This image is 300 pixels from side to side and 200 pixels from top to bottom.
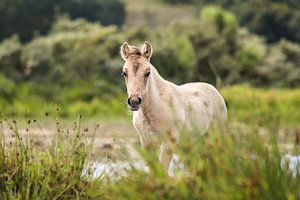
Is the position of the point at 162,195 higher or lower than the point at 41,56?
higher

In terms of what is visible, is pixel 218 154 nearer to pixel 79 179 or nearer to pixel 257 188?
pixel 257 188

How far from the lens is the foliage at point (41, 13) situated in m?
38.3

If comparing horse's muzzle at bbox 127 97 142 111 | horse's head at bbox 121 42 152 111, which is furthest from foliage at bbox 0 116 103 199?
horse's head at bbox 121 42 152 111

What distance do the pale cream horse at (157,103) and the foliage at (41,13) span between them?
29.0 metres

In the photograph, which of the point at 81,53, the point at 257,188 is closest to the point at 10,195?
the point at 257,188

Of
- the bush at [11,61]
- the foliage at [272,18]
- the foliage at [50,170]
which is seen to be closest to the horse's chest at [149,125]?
the foliage at [50,170]

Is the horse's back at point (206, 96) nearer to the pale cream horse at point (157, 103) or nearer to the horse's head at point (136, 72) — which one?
the pale cream horse at point (157, 103)

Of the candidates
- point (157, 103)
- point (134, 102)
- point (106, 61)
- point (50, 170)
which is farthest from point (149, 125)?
point (106, 61)

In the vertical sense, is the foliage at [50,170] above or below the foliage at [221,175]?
below

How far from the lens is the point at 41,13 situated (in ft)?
132

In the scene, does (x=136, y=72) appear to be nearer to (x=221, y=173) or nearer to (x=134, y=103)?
(x=134, y=103)

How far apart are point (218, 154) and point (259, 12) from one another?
121 feet

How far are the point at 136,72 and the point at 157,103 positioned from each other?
2.17ft

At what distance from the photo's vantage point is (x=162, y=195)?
229 inches
